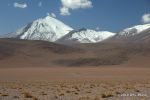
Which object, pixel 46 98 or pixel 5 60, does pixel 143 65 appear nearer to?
pixel 5 60

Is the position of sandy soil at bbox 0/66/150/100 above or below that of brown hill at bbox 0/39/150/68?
below

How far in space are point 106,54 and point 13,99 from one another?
459 ft

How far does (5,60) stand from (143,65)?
2044 inches

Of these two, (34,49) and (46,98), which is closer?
(46,98)

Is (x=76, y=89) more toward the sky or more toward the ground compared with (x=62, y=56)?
more toward the ground

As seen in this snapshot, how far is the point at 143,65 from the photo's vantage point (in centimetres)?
13800

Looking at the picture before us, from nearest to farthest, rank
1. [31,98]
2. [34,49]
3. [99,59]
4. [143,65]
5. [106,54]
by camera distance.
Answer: [31,98], [143,65], [99,59], [106,54], [34,49]

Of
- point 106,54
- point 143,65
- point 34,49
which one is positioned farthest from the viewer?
point 34,49

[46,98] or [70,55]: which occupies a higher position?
[70,55]

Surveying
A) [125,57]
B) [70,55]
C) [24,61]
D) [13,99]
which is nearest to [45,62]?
[24,61]

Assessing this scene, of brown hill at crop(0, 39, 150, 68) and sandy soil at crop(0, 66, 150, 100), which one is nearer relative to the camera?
sandy soil at crop(0, 66, 150, 100)

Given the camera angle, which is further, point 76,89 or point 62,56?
point 62,56

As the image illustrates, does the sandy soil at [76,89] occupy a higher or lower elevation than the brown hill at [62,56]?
lower

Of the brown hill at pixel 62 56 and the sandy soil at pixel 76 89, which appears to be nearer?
the sandy soil at pixel 76 89
